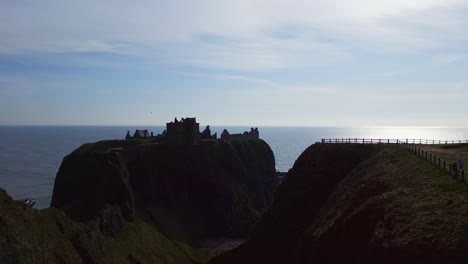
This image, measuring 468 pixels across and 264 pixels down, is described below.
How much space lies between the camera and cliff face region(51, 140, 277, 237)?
8506cm

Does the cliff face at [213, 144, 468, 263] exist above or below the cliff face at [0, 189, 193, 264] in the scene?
above

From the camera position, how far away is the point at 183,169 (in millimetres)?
107875

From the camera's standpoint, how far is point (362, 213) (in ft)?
132

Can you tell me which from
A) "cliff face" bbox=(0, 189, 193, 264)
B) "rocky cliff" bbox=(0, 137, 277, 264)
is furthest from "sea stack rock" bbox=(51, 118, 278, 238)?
"cliff face" bbox=(0, 189, 193, 264)

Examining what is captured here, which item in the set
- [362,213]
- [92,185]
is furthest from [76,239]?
[362,213]

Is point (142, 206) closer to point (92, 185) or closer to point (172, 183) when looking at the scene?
point (172, 183)

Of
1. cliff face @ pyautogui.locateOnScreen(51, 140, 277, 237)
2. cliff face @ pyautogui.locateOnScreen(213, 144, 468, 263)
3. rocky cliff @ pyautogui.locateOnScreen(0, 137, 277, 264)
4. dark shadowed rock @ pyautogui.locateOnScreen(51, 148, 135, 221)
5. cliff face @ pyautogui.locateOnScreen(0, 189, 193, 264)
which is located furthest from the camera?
cliff face @ pyautogui.locateOnScreen(51, 140, 277, 237)

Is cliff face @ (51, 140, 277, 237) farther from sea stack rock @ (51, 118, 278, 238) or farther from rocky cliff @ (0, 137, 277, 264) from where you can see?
rocky cliff @ (0, 137, 277, 264)

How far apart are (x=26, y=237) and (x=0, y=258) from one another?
5.54m

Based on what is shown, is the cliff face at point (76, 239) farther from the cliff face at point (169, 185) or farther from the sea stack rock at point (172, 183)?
the sea stack rock at point (172, 183)

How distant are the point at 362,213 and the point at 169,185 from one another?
228 feet

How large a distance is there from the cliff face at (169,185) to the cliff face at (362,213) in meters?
25.8

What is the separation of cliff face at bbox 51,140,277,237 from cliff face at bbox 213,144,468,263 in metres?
25.8

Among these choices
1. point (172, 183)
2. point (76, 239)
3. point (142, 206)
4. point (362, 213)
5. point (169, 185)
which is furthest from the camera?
point (172, 183)
